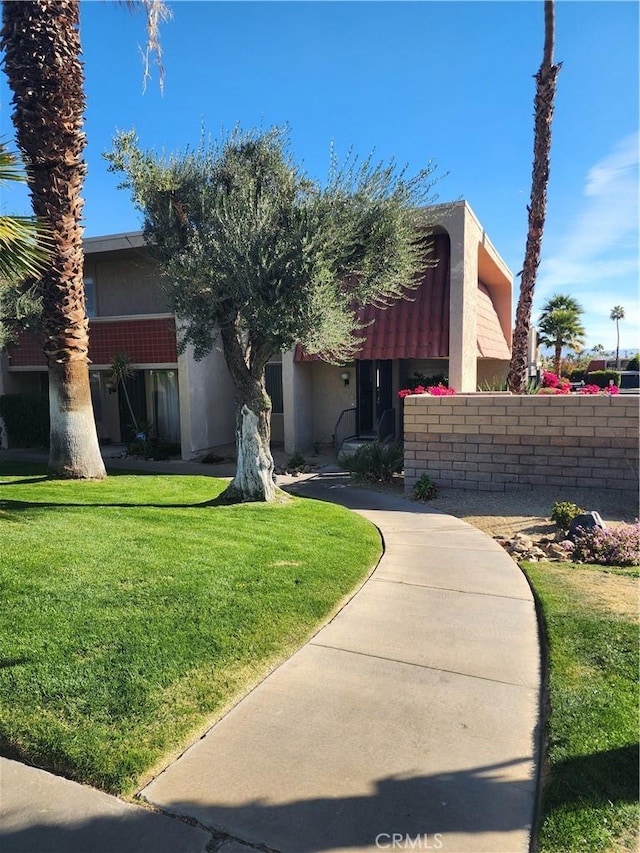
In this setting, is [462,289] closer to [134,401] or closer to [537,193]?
[537,193]

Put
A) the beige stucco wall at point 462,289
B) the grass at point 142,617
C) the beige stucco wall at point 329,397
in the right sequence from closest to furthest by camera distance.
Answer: the grass at point 142,617
the beige stucco wall at point 462,289
the beige stucco wall at point 329,397

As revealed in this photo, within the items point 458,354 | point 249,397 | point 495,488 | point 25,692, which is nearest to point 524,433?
point 495,488

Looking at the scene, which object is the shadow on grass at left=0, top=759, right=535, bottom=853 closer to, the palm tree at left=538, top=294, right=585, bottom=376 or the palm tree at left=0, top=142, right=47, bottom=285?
the palm tree at left=0, top=142, right=47, bottom=285

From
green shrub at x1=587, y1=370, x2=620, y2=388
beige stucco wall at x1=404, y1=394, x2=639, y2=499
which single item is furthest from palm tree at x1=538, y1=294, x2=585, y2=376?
beige stucco wall at x1=404, y1=394, x2=639, y2=499

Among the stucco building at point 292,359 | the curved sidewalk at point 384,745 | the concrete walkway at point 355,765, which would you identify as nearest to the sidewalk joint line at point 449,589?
the curved sidewalk at point 384,745

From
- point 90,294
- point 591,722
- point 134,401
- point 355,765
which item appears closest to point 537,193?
point 134,401

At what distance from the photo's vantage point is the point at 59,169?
10.1 meters

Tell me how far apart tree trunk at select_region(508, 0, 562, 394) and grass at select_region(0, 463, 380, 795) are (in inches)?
335

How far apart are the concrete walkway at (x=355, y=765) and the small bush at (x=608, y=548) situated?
2.33 metres

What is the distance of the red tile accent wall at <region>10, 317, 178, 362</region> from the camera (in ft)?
50.4

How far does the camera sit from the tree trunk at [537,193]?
44.3 ft

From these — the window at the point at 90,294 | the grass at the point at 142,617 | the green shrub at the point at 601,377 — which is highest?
the window at the point at 90,294

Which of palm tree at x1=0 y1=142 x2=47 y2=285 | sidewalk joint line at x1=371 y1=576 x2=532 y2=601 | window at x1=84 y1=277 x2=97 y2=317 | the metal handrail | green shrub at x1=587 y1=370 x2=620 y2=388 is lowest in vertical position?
sidewalk joint line at x1=371 y1=576 x2=532 y2=601

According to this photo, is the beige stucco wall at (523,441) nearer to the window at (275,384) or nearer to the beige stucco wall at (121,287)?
the window at (275,384)
